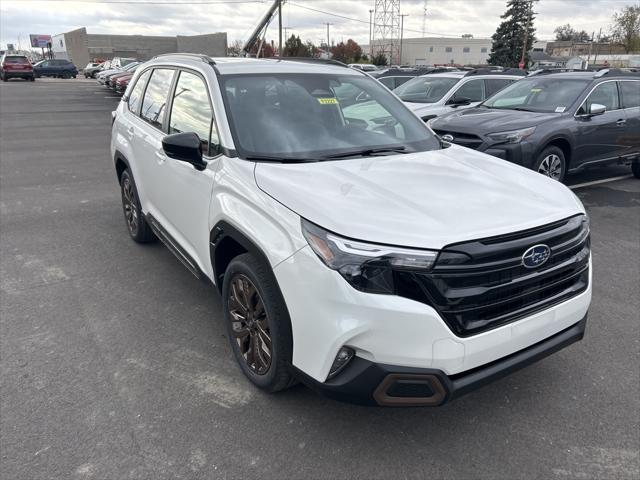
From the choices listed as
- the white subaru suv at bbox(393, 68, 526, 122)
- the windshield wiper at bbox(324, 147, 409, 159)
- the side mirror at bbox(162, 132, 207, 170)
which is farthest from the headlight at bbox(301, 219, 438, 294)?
the white subaru suv at bbox(393, 68, 526, 122)

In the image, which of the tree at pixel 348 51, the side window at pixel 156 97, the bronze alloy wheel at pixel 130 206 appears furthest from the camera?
the tree at pixel 348 51

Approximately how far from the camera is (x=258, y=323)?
2.82 meters

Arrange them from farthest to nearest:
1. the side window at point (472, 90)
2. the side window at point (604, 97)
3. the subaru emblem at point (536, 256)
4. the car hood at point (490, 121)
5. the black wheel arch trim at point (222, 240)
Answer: the side window at point (472, 90), the side window at point (604, 97), the car hood at point (490, 121), the black wheel arch trim at point (222, 240), the subaru emblem at point (536, 256)

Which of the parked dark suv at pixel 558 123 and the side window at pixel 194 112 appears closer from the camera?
the side window at pixel 194 112

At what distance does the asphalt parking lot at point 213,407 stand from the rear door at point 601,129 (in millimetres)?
3208

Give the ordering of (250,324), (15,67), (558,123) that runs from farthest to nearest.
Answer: (15,67) → (558,123) → (250,324)

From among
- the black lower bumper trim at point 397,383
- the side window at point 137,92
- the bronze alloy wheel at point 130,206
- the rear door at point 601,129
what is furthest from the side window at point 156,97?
the rear door at point 601,129

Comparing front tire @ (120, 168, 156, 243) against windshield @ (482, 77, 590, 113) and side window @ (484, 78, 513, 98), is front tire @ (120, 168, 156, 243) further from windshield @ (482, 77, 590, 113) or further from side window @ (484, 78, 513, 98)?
side window @ (484, 78, 513, 98)

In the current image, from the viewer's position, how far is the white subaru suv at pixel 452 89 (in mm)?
10242

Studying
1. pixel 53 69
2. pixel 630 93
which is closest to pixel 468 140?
pixel 630 93

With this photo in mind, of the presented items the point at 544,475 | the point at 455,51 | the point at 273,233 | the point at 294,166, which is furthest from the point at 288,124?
the point at 455,51

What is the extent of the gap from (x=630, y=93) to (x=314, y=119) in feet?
23.2

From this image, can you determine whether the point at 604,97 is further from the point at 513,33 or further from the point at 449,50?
the point at 449,50

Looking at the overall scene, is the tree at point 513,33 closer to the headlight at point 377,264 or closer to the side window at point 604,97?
the side window at point 604,97
